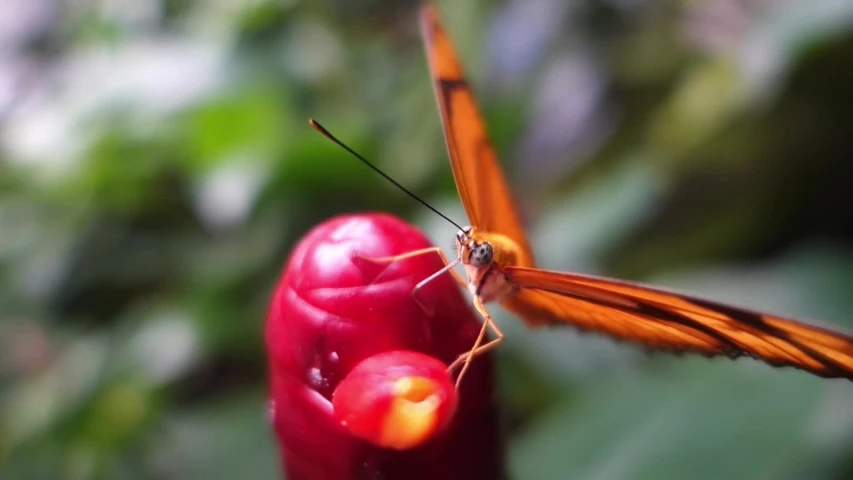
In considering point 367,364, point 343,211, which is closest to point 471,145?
point 367,364

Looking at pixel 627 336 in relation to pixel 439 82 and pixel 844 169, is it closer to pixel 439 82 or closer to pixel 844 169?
pixel 439 82


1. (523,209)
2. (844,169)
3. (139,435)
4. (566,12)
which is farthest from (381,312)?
(566,12)

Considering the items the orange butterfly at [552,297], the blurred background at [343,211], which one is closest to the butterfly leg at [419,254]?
the orange butterfly at [552,297]

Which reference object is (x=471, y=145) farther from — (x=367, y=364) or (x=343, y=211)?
(x=343, y=211)

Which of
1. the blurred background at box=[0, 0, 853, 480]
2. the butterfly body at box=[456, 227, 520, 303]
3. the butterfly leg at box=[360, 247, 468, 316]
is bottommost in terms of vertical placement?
the blurred background at box=[0, 0, 853, 480]

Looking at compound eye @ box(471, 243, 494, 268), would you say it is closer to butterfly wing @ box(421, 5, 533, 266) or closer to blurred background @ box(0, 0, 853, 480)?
butterfly wing @ box(421, 5, 533, 266)

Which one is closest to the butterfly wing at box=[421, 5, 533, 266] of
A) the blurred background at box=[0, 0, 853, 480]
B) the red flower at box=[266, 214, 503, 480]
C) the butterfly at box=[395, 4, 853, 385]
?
the butterfly at box=[395, 4, 853, 385]
